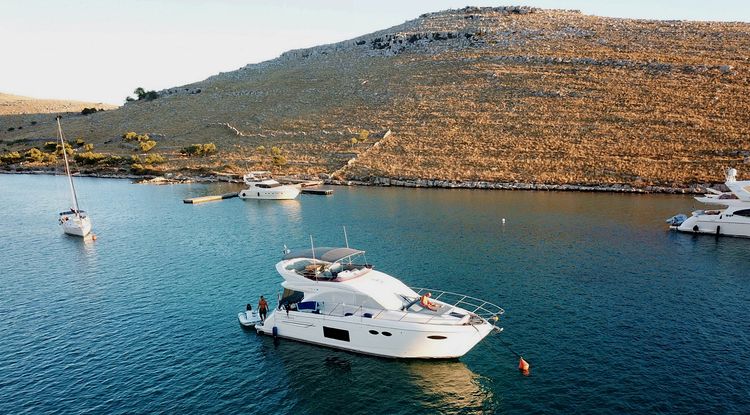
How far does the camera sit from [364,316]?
105ft

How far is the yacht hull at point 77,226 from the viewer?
211 feet

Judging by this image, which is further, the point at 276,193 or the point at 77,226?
the point at 276,193

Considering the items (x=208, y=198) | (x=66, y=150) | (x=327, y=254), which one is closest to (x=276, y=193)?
(x=208, y=198)

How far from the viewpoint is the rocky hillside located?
106500 millimetres

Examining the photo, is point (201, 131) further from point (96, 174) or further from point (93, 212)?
point (93, 212)

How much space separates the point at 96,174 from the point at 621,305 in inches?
5297

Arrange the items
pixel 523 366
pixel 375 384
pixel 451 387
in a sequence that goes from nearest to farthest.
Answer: pixel 451 387 → pixel 375 384 → pixel 523 366

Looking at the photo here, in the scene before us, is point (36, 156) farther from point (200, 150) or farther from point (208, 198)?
point (208, 198)

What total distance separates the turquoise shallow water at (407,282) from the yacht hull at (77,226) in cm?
152

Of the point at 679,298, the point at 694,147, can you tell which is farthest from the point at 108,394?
the point at 694,147

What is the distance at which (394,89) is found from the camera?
15338cm

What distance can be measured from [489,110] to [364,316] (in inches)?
4359

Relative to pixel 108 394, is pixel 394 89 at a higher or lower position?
higher

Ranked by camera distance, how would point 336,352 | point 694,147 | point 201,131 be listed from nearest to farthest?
point 336,352
point 694,147
point 201,131
